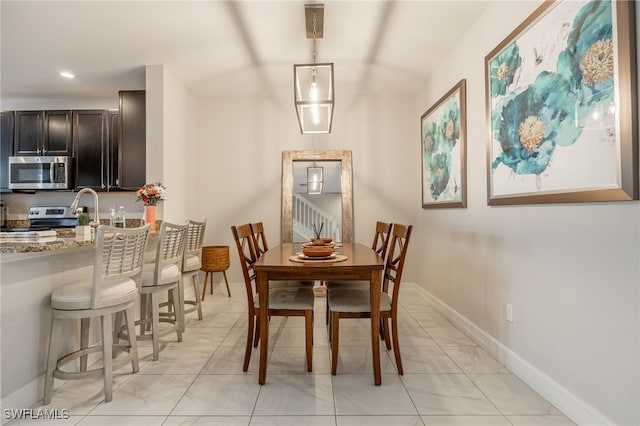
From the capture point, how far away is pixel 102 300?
189cm

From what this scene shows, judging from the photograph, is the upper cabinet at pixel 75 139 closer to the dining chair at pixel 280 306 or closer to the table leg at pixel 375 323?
the dining chair at pixel 280 306

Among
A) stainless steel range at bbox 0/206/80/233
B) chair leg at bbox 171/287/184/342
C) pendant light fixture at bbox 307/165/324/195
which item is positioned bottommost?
chair leg at bbox 171/287/184/342

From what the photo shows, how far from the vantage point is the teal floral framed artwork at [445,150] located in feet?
10.1

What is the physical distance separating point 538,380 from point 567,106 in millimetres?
1621

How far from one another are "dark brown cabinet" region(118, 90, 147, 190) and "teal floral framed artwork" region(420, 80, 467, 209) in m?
3.50

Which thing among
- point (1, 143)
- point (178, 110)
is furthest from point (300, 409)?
point (1, 143)

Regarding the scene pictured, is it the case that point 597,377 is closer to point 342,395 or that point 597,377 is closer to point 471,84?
point 342,395

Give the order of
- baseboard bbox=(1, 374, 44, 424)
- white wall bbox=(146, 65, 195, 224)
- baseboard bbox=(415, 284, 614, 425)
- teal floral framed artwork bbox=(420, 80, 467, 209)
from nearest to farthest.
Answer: baseboard bbox=(415, 284, 614, 425) < baseboard bbox=(1, 374, 44, 424) < teal floral framed artwork bbox=(420, 80, 467, 209) < white wall bbox=(146, 65, 195, 224)

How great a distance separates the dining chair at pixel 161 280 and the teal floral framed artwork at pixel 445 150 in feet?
8.60

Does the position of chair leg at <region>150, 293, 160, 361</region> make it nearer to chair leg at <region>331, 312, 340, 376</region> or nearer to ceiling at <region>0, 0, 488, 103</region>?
chair leg at <region>331, 312, 340, 376</region>

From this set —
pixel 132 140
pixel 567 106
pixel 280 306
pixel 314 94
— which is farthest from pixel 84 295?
pixel 567 106

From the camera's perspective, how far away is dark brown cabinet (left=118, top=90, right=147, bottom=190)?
3.99 m

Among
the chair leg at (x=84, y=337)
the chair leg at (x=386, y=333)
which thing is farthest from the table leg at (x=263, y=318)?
the chair leg at (x=84, y=337)

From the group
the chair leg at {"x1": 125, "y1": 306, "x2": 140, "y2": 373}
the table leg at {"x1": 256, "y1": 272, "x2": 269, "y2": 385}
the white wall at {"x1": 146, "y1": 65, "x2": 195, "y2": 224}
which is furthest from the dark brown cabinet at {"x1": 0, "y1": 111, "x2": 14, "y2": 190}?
the table leg at {"x1": 256, "y1": 272, "x2": 269, "y2": 385}
